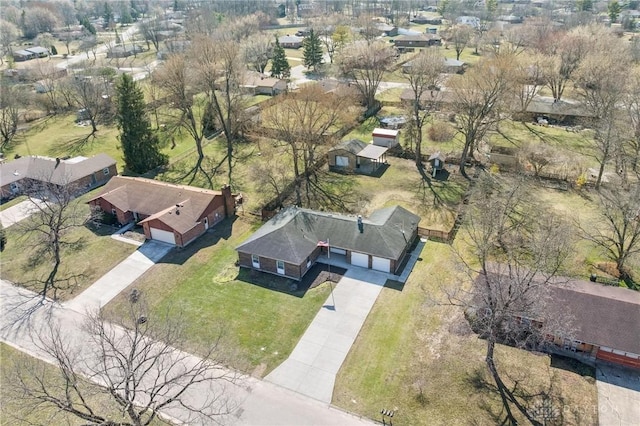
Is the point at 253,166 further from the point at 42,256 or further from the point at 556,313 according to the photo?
the point at 556,313

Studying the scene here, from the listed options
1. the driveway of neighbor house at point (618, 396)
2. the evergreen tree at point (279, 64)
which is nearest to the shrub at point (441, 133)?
the driveway of neighbor house at point (618, 396)

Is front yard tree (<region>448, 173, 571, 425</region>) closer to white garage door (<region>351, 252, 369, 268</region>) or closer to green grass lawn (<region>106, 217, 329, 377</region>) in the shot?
white garage door (<region>351, 252, 369, 268</region>)

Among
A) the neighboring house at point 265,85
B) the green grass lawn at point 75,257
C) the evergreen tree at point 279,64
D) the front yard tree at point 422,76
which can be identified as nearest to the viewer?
the green grass lawn at point 75,257

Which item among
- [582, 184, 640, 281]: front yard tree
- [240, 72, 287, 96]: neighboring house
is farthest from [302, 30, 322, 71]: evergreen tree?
[582, 184, 640, 281]: front yard tree

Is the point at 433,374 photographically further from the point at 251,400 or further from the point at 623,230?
the point at 623,230

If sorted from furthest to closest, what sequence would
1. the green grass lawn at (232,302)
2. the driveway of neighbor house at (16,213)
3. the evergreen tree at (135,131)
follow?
the evergreen tree at (135,131) < the driveway of neighbor house at (16,213) < the green grass lawn at (232,302)

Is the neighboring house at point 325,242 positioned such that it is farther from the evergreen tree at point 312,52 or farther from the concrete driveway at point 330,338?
the evergreen tree at point 312,52

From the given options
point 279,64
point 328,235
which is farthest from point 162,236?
point 279,64
